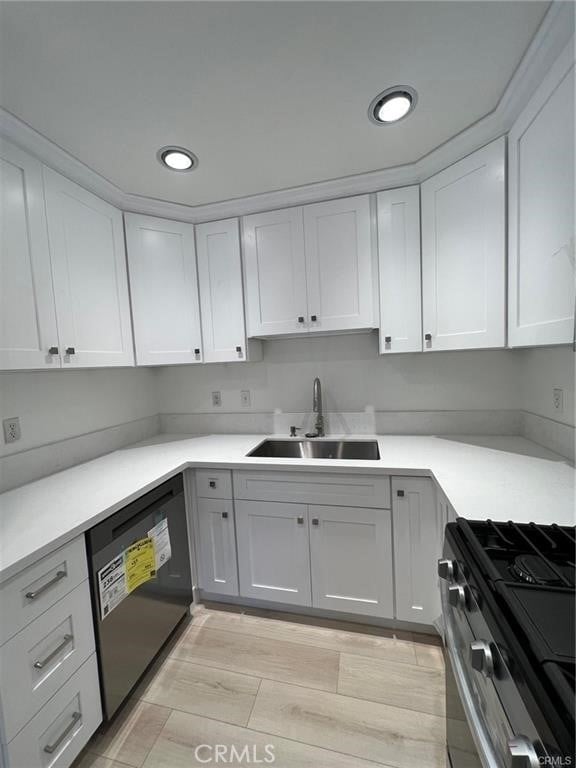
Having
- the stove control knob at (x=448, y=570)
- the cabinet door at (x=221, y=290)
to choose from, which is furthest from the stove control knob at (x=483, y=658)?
the cabinet door at (x=221, y=290)

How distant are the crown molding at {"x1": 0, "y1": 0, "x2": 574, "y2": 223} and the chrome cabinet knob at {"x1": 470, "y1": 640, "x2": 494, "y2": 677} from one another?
1.58 m

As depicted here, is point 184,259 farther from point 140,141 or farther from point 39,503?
point 39,503

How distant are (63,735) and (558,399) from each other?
2310 mm

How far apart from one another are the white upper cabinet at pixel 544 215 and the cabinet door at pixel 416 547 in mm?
796

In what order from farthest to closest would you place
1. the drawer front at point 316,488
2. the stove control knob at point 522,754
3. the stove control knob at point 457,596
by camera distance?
the drawer front at point 316,488, the stove control knob at point 457,596, the stove control knob at point 522,754

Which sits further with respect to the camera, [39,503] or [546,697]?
[39,503]

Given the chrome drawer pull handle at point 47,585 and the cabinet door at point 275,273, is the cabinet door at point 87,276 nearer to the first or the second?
the cabinet door at point 275,273

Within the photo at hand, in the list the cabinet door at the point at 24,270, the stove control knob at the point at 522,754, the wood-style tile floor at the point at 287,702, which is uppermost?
the cabinet door at the point at 24,270

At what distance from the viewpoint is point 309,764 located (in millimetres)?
1095

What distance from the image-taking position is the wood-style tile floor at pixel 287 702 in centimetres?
113

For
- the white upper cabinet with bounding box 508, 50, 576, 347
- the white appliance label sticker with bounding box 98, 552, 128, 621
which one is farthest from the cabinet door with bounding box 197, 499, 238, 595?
the white upper cabinet with bounding box 508, 50, 576, 347

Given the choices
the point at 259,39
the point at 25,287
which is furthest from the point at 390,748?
the point at 259,39

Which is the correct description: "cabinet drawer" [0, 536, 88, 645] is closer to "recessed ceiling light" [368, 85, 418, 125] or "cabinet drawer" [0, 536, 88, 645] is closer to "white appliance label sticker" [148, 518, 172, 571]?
"white appliance label sticker" [148, 518, 172, 571]

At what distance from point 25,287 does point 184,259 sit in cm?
93
